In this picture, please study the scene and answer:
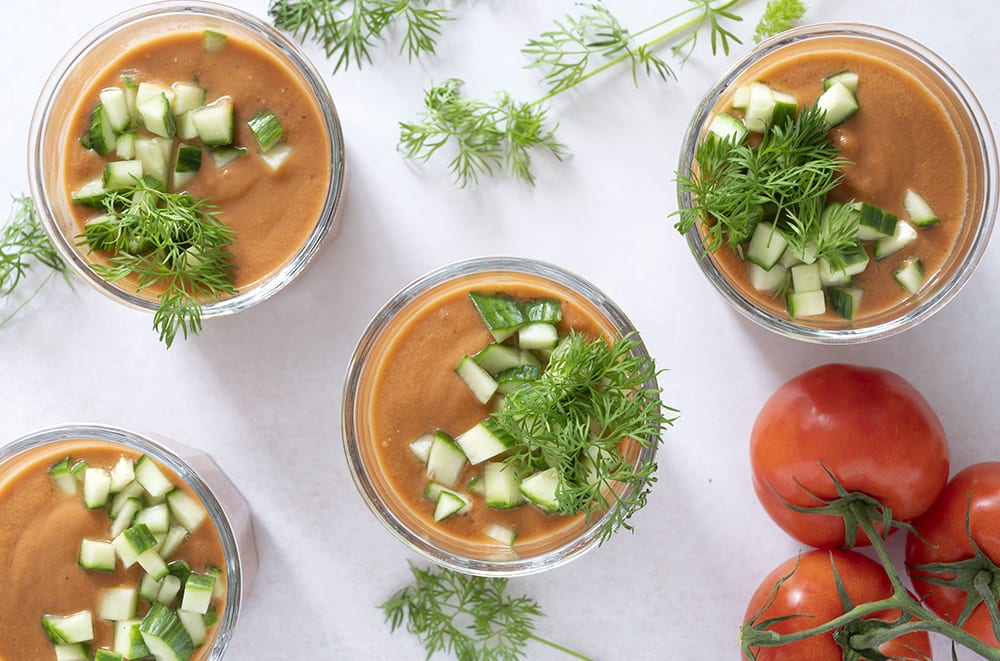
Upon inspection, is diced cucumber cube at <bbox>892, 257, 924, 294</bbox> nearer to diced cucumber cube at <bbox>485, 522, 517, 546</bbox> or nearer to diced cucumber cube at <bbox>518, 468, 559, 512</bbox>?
diced cucumber cube at <bbox>518, 468, 559, 512</bbox>

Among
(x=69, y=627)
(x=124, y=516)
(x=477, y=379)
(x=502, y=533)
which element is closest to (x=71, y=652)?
(x=69, y=627)

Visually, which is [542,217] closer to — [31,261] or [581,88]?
[581,88]

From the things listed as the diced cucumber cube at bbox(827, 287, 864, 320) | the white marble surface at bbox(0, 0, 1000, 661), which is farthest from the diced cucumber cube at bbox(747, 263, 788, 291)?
the white marble surface at bbox(0, 0, 1000, 661)

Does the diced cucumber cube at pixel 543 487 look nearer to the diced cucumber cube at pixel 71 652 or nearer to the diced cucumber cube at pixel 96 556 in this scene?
the diced cucumber cube at pixel 96 556

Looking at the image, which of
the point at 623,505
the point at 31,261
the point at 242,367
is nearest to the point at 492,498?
the point at 623,505

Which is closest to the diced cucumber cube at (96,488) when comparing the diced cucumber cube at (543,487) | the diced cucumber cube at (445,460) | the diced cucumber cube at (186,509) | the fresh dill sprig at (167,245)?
the diced cucumber cube at (186,509)

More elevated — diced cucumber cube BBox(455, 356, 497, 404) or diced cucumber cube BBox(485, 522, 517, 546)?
diced cucumber cube BBox(455, 356, 497, 404)
